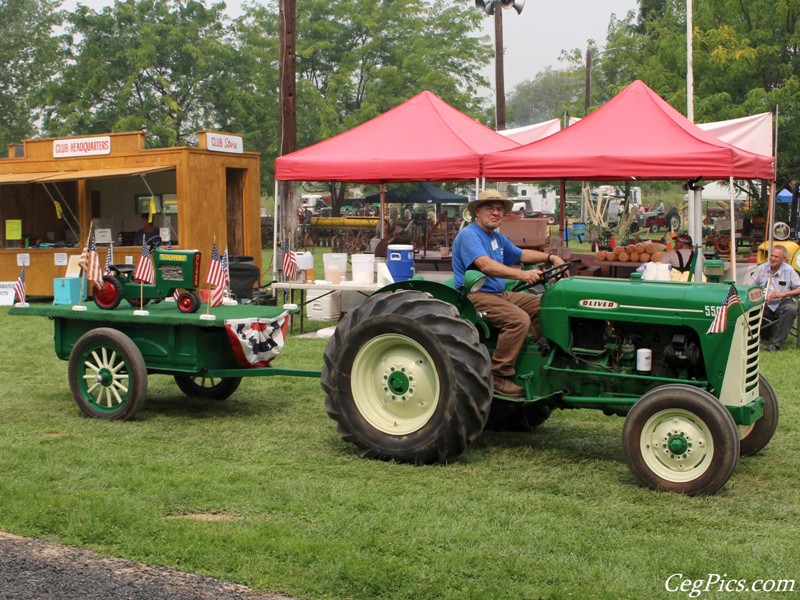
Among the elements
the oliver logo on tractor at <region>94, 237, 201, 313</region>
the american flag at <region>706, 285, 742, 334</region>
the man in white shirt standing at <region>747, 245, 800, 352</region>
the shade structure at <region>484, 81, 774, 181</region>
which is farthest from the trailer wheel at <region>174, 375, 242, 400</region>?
the man in white shirt standing at <region>747, 245, 800, 352</region>

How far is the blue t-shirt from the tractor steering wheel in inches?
5.8

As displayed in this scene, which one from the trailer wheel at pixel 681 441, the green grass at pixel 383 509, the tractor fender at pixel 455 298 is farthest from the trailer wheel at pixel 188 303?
the trailer wheel at pixel 681 441

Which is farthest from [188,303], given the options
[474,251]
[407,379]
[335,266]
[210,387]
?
[335,266]

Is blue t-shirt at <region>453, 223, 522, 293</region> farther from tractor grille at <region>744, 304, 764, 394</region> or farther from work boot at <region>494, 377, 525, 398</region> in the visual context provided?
tractor grille at <region>744, 304, 764, 394</region>

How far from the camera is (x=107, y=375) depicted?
8008 mm

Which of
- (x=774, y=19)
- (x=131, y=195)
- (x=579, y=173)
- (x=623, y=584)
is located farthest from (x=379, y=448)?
(x=774, y=19)

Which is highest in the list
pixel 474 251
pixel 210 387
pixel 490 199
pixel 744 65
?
pixel 744 65

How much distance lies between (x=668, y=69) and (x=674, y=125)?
58.8 feet

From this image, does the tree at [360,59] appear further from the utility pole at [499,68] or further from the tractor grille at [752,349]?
the tractor grille at [752,349]

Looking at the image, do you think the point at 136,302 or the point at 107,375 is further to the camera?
the point at 136,302

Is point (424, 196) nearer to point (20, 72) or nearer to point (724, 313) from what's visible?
point (20, 72)

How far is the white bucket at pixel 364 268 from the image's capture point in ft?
42.1

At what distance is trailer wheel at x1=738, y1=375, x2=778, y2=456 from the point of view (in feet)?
22.3

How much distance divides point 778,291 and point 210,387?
6.62 meters
